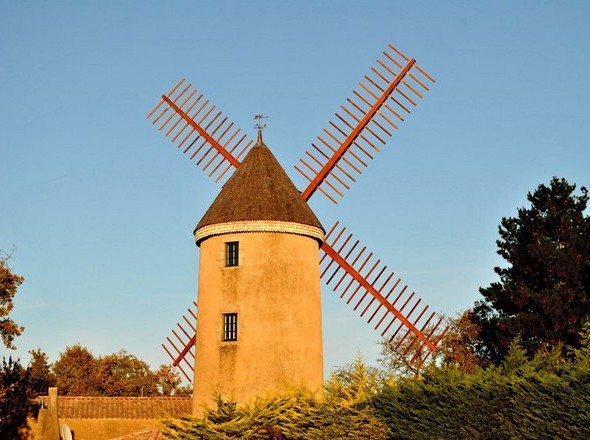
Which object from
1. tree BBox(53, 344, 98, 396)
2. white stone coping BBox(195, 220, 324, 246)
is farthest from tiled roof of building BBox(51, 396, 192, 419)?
tree BBox(53, 344, 98, 396)

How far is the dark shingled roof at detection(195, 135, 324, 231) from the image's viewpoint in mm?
23344

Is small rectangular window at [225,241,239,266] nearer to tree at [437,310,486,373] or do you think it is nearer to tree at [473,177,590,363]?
tree at [473,177,590,363]

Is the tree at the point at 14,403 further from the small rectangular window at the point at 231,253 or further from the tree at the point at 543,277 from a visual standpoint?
the tree at the point at 543,277

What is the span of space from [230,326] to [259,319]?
0.93 metres

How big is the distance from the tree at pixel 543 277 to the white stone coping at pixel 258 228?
458 inches

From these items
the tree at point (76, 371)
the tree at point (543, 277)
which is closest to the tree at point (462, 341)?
the tree at point (543, 277)

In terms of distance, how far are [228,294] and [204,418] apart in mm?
4137

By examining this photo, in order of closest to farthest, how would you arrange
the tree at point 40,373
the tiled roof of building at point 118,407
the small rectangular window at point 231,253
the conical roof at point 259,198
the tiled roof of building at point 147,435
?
1. the small rectangular window at point 231,253
2. the conical roof at point 259,198
3. the tiled roof of building at point 147,435
4. the tiled roof of building at point 118,407
5. the tree at point 40,373

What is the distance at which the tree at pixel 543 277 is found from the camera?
31.5 metres

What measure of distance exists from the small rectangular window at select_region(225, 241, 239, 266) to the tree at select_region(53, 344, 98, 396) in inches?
1555

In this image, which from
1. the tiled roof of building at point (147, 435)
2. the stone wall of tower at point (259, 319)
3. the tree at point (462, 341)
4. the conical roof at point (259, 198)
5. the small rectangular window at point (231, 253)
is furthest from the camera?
the tree at point (462, 341)

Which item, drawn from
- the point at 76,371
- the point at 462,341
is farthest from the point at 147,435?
the point at 76,371

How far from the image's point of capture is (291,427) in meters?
19.8

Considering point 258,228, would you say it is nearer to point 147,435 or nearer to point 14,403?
point 147,435
